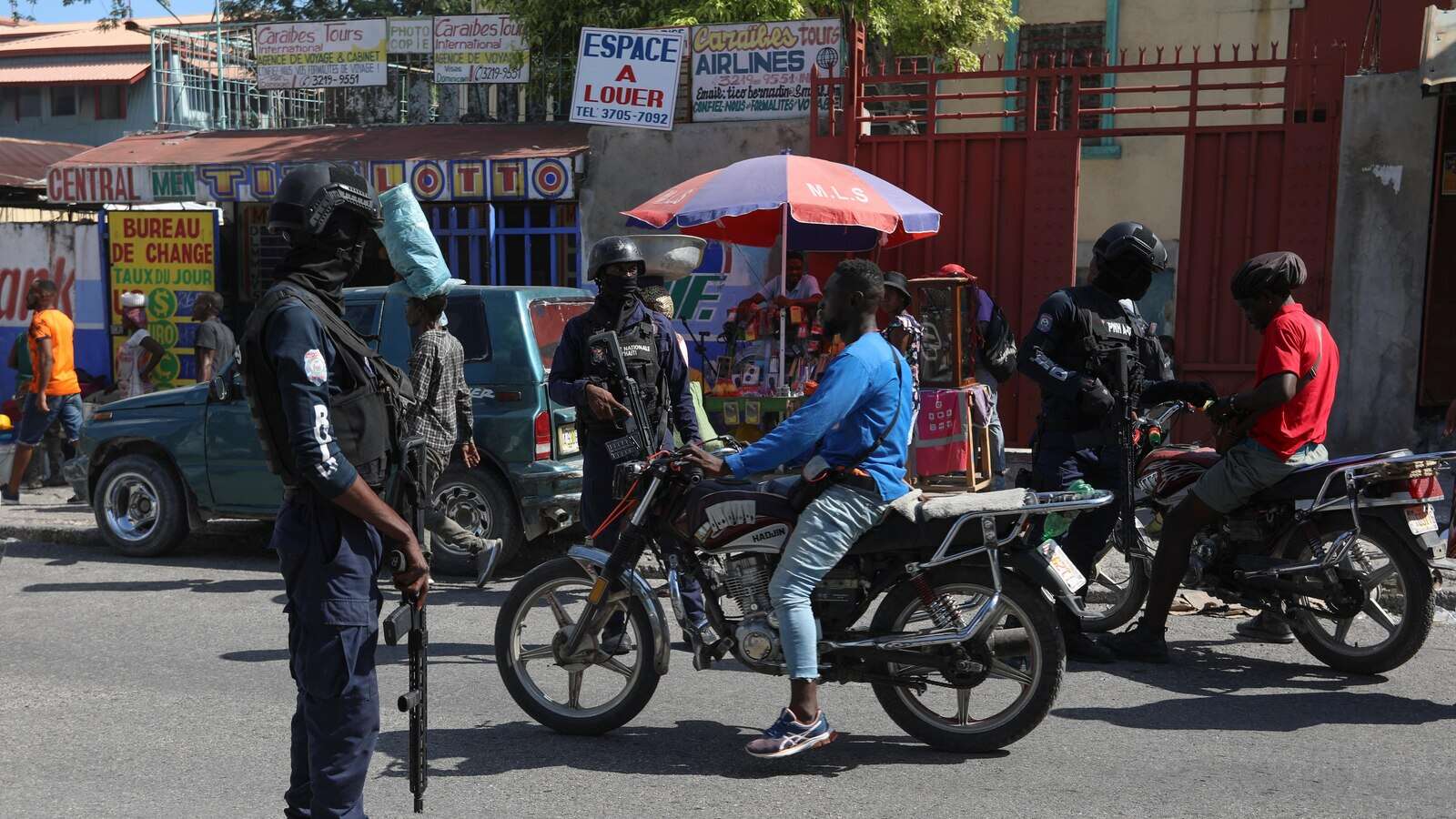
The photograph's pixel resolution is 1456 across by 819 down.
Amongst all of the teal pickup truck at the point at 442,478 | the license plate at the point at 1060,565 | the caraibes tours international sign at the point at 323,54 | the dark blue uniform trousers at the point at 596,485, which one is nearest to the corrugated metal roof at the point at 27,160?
the caraibes tours international sign at the point at 323,54

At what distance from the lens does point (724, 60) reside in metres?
12.6

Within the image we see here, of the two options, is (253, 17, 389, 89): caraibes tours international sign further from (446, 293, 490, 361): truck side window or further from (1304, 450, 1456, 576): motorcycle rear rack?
(1304, 450, 1456, 576): motorcycle rear rack

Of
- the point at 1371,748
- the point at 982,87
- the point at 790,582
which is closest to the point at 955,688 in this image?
the point at 790,582

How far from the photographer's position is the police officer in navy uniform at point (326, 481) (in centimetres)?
322

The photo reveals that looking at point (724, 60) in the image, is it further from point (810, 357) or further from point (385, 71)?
point (385, 71)

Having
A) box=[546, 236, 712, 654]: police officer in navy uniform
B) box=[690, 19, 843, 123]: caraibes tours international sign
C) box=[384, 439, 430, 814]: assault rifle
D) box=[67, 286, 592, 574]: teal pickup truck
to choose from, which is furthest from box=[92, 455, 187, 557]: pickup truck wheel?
box=[690, 19, 843, 123]: caraibes tours international sign

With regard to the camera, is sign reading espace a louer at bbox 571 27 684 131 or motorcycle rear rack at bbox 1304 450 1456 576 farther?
sign reading espace a louer at bbox 571 27 684 131

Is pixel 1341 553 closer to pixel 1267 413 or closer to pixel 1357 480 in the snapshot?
pixel 1357 480

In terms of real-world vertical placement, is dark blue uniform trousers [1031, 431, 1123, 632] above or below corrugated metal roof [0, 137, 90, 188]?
below

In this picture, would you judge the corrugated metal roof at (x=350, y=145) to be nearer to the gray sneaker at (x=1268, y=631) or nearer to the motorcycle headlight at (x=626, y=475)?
the gray sneaker at (x=1268, y=631)

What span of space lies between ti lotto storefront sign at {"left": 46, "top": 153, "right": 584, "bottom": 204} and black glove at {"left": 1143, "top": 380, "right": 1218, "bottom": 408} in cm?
794

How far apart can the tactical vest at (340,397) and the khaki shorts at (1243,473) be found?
372 cm

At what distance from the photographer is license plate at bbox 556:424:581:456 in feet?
25.6

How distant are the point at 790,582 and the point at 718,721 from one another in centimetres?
93
